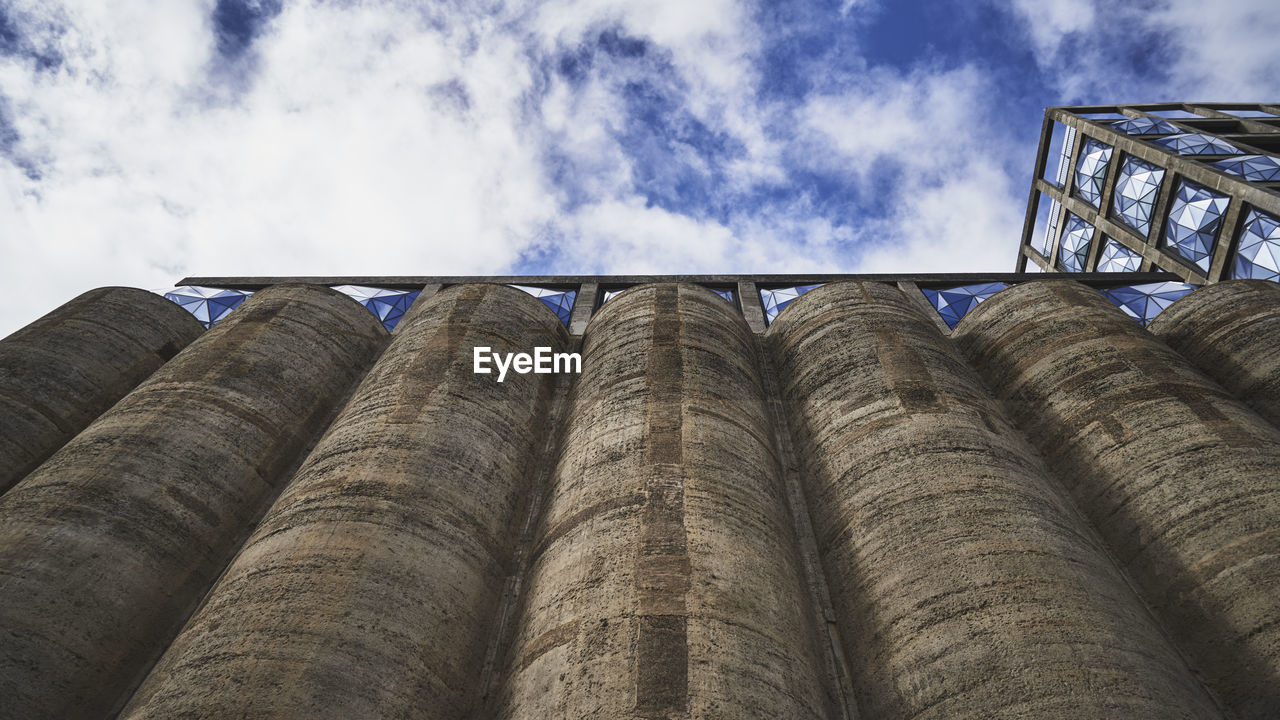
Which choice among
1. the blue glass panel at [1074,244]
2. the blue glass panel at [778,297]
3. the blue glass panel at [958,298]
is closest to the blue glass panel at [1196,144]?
the blue glass panel at [1074,244]

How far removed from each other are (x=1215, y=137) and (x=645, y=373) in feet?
115

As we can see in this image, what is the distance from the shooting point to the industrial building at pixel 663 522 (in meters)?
7.76

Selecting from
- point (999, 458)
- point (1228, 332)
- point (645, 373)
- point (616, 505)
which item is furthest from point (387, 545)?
point (1228, 332)

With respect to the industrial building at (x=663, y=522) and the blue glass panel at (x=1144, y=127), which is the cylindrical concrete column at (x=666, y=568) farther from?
the blue glass panel at (x=1144, y=127)

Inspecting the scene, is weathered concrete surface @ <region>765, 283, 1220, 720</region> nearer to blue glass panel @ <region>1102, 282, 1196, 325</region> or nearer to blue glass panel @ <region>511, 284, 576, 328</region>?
blue glass panel @ <region>511, 284, 576, 328</region>

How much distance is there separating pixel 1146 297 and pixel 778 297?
1280 centimetres

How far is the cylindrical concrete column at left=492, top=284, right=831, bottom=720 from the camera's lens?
24.1 feet

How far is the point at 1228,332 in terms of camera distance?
14.3 metres

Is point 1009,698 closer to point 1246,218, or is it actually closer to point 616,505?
point 616,505

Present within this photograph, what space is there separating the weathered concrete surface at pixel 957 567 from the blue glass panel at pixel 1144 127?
31.2m

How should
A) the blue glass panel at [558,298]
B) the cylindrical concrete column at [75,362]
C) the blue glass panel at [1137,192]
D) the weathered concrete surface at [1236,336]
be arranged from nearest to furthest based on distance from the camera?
1. the weathered concrete surface at [1236,336]
2. the cylindrical concrete column at [75,362]
3. the blue glass panel at [558,298]
4. the blue glass panel at [1137,192]

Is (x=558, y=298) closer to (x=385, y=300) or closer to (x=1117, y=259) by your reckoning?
(x=385, y=300)

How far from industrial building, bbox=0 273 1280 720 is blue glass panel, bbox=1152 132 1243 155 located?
2180 cm

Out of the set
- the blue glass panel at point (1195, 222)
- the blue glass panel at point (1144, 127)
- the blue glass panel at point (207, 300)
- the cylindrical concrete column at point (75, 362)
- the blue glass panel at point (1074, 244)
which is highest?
the blue glass panel at point (1144, 127)
